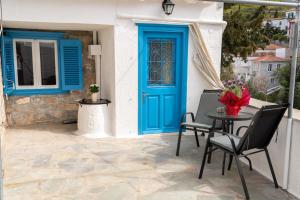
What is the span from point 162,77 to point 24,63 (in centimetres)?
304

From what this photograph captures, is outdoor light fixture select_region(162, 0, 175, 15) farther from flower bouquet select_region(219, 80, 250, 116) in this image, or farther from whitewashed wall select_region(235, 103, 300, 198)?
whitewashed wall select_region(235, 103, 300, 198)

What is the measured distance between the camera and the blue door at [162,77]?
5.38 meters

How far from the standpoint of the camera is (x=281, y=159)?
341cm

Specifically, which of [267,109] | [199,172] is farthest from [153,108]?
[267,109]

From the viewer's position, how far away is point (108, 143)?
5.05 meters

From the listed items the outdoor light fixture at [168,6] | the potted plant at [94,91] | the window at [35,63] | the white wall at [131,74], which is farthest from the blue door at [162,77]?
the window at [35,63]

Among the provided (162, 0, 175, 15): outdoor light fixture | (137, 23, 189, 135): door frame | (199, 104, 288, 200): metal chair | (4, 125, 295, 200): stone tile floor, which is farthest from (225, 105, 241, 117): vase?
(162, 0, 175, 15): outdoor light fixture

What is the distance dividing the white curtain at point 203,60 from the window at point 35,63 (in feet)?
10.0

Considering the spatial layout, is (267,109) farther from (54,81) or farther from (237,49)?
(237,49)

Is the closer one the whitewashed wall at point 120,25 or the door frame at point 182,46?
the whitewashed wall at point 120,25

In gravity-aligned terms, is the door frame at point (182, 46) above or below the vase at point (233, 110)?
above

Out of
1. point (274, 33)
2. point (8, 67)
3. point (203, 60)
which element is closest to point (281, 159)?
point (203, 60)

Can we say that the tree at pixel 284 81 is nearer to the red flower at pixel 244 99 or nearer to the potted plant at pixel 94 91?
the red flower at pixel 244 99

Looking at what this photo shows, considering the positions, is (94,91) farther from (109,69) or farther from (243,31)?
(243,31)
